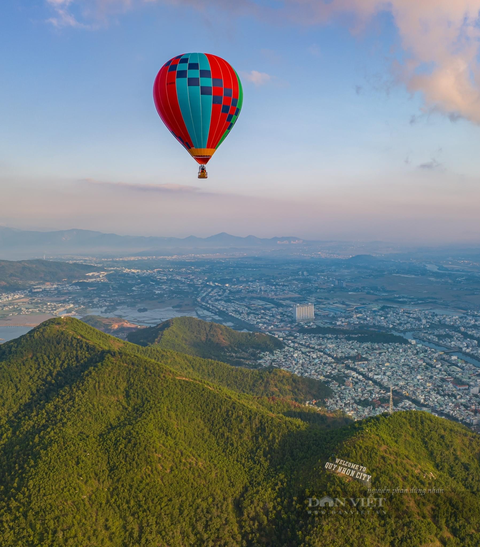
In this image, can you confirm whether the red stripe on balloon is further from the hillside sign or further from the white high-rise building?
the white high-rise building

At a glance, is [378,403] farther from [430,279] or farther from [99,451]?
[430,279]

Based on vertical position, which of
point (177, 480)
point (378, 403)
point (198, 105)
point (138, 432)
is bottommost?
point (378, 403)

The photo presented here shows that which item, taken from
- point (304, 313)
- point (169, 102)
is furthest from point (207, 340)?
point (169, 102)

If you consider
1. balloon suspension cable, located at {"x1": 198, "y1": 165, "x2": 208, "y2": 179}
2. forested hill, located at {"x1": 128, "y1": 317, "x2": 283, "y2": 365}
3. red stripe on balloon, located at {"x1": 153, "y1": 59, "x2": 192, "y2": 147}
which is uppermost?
red stripe on balloon, located at {"x1": 153, "y1": 59, "x2": 192, "y2": 147}

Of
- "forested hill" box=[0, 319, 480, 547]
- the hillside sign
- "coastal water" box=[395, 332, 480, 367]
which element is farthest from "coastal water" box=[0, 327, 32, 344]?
"coastal water" box=[395, 332, 480, 367]

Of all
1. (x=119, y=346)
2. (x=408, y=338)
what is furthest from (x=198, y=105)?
(x=408, y=338)

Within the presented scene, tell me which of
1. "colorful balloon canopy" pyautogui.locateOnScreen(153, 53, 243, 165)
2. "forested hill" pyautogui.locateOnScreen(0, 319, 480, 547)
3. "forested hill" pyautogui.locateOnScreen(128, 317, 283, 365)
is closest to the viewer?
"forested hill" pyautogui.locateOnScreen(0, 319, 480, 547)
